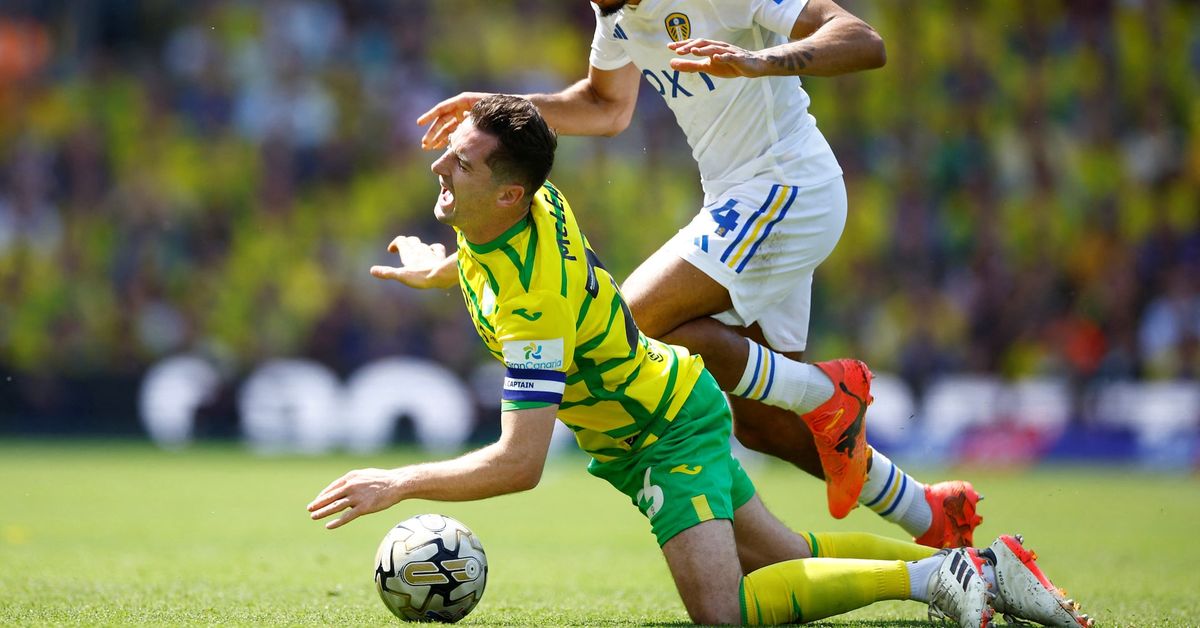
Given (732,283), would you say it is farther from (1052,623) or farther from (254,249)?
(254,249)

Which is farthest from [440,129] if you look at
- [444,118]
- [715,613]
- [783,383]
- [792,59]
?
[715,613]

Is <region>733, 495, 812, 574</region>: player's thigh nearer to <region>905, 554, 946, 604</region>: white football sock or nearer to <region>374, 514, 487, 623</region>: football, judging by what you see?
<region>905, 554, 946, 604</region>: white football sock

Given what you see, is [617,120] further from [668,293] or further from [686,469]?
[686,469]

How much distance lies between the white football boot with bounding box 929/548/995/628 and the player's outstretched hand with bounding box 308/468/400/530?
199 cm

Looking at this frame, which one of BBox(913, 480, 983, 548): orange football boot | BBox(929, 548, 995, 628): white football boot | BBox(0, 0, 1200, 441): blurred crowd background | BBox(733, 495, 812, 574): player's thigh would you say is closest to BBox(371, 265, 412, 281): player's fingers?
BBox(733, 495, 812, 574): player's thigh

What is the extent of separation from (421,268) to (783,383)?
1.59 m

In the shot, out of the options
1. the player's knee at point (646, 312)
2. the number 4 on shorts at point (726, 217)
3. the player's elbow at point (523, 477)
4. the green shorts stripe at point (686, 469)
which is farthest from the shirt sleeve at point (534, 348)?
the number 4 on shorts at point (726, 217)

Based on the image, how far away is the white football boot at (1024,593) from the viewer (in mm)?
4773

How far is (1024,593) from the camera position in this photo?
481cm

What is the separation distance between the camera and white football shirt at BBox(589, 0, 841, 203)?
578cm

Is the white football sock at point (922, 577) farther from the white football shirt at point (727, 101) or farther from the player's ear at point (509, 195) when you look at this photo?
the player's ear at point (509, 195)

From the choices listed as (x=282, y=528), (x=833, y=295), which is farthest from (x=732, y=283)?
(x=833, y=295)

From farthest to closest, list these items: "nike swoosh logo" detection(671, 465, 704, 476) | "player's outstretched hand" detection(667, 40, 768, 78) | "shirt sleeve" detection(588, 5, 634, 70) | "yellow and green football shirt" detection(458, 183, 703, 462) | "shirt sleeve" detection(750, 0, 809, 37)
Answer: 1. "shirt sleeve" detection(588, 5, 634, 70)
2. "shirt sleeve" detection(750, 0, 809, 37)
3. "nike swoosh logo" detection(671, 465, 704, 476)
4. "player's outstretched hand" detection(667, 40, 768, 78)
5. "yellow and green football shirt" detection(458, 183, 703, 462)

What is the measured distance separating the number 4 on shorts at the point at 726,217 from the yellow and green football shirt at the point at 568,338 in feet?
2.38
